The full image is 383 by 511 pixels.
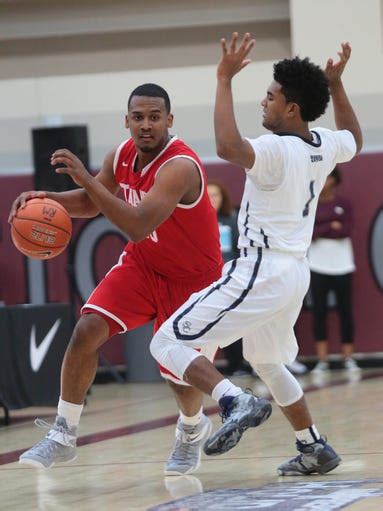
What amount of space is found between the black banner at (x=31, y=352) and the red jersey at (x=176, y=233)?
3454 millimetres

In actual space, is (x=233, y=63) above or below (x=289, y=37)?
below

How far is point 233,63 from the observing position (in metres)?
5.50

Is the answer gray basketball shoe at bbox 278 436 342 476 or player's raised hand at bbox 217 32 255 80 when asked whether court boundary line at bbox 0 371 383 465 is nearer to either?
gray basketball shoe at bbox 278 436 342 476

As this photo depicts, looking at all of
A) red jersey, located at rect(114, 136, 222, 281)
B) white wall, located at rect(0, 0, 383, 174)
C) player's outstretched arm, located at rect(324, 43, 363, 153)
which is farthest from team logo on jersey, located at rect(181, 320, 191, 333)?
white wall, located at rect(0, 0, 383, 174)

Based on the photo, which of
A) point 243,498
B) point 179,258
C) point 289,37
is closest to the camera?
point 243,498

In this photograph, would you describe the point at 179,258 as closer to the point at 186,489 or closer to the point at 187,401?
the point at 187,401

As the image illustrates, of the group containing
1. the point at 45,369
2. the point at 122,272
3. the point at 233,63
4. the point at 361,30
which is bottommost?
the point at 45,369

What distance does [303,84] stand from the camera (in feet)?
19.1

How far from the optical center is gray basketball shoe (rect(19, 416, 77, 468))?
5.97 meters

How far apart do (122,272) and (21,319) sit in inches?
143

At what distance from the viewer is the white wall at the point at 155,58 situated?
1378cm

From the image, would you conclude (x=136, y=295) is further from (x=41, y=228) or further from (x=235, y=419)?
(x=235, y=419)

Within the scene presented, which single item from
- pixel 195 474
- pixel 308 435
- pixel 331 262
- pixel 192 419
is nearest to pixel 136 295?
pixel 192 419

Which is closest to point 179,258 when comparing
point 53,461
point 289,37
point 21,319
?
point 53,461
